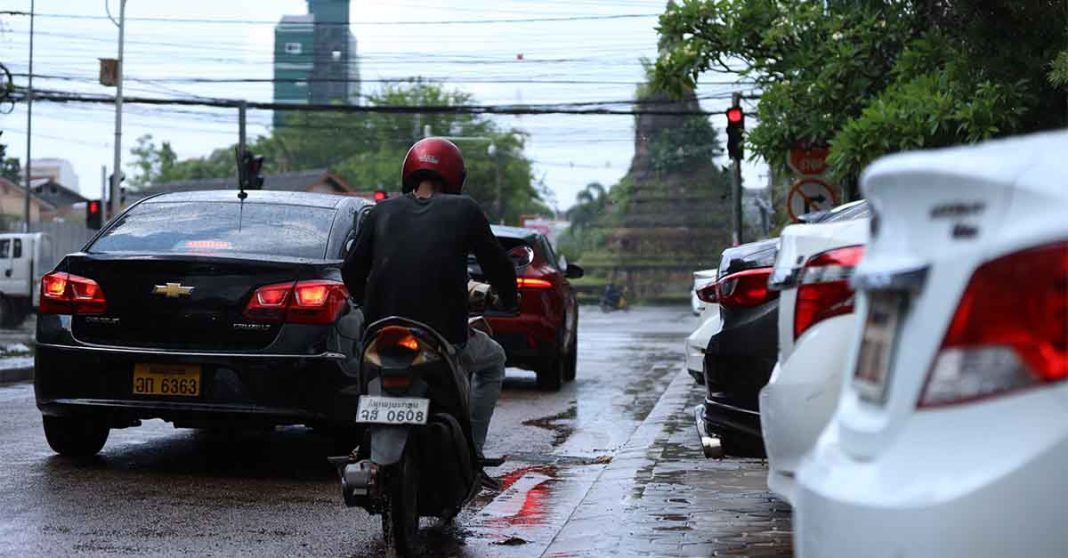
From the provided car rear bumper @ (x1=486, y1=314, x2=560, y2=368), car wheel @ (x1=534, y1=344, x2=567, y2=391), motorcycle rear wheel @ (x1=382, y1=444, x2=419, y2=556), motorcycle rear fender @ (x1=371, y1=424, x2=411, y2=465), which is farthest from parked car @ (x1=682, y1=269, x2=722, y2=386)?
motorcycle rear fender @ (x1=371, y1=424, x2=411, y2=465)

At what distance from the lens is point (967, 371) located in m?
2.81

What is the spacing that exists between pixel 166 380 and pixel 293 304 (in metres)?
0.74

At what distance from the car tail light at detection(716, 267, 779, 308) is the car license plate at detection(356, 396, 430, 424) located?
1572 mm

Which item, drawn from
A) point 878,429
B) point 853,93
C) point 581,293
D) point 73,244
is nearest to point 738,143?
point 853,93

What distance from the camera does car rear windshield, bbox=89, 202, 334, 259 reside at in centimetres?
860

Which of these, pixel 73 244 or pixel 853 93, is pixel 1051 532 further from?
pixel 73 244

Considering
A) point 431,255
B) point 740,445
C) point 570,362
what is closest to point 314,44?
point 570,362

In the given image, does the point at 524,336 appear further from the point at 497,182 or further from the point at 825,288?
the point at 497,182

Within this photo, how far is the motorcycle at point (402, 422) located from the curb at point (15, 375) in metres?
10.8

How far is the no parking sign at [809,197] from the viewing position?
18.1 m

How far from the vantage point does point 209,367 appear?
8125 mm

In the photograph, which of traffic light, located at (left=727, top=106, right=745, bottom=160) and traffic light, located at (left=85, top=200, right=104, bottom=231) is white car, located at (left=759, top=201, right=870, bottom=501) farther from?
traffic light, located at (left=85, top=200, right=104, bottom=231)

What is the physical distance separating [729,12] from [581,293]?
63.7 m

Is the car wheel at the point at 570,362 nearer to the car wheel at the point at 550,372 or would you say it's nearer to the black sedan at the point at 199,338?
the car wheel at the point at 550,372
